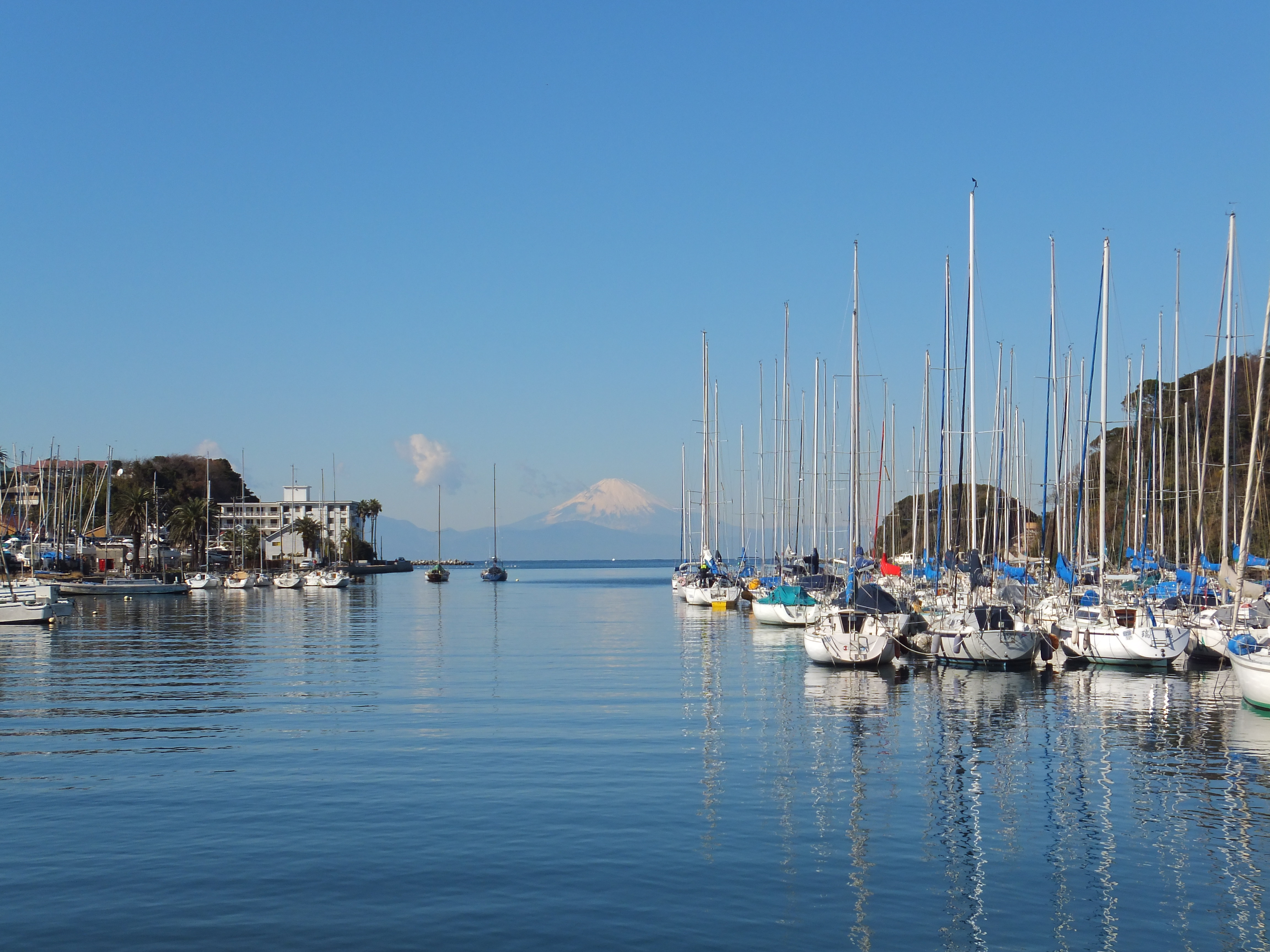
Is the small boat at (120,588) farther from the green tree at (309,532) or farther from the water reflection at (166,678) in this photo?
the green tree at (309,532)

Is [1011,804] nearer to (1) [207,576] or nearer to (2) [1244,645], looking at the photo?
(2) [1244,645]

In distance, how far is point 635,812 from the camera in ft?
63.4

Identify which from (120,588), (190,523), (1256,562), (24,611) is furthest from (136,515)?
(1256,562)

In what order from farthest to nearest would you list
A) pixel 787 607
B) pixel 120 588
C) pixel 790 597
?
pixel 120 588
pixel 790 597
pixel 787 607

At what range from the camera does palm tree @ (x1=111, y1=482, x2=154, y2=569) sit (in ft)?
434

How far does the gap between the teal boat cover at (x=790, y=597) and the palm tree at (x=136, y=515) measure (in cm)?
9028

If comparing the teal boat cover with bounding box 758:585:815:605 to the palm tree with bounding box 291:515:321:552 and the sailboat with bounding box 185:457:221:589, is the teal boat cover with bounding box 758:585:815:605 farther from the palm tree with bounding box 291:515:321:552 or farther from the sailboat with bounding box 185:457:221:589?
the palm tree with bounding box 291:515:321:552

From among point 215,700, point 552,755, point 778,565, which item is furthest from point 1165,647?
point 778,565

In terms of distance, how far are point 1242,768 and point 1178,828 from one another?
5664 millimetres

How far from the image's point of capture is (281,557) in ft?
622

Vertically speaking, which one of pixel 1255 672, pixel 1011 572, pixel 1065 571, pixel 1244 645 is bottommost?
pixel 1255 672

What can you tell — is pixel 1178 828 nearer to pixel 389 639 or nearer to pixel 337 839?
pixel 337 839

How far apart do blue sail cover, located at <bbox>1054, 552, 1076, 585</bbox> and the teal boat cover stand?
15.0 metres

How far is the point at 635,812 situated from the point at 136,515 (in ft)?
413
